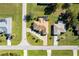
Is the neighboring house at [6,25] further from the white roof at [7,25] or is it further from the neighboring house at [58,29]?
the neighboring house at [58,29]

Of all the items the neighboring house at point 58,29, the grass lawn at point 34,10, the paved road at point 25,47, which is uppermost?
the grass lawn at point 34,10

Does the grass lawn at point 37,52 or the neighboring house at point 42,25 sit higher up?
the neighboring house at point 42,25

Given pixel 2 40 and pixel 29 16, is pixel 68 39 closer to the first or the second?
pixel 29 16

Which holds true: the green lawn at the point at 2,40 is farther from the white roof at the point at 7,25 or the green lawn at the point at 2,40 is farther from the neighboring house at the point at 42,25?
the neighboring house at the point at 42,25

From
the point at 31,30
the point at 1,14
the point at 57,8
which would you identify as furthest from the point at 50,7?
the point at 1,14

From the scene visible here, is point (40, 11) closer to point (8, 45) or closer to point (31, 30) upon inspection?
point (31, 30)

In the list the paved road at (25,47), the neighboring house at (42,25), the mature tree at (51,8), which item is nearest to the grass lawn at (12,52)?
A: the paved road at (25,47)
